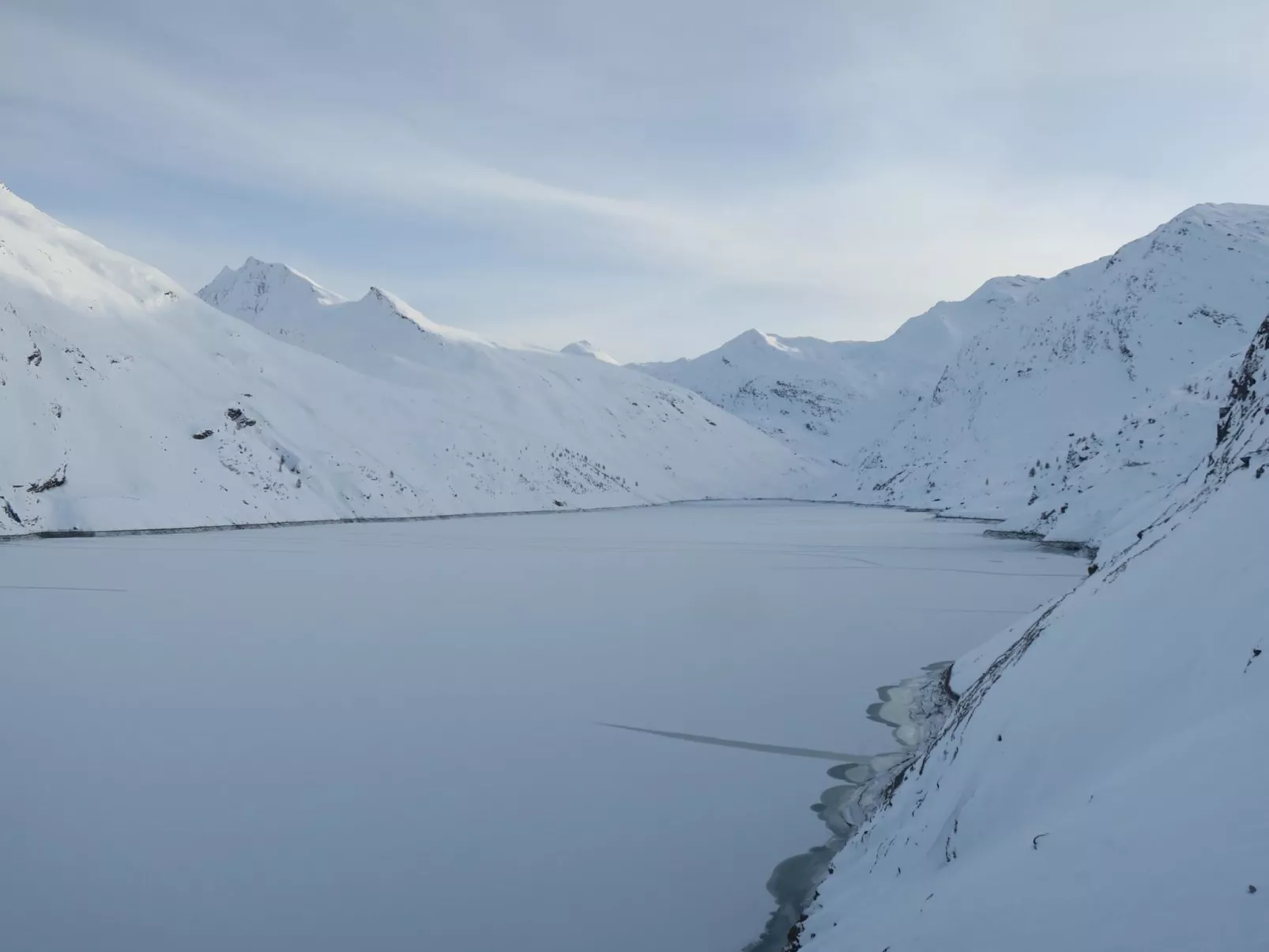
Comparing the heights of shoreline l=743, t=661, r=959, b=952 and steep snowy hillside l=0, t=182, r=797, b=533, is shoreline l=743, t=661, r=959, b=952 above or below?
below

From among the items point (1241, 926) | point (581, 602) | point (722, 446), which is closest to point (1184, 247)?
point (722, 446)

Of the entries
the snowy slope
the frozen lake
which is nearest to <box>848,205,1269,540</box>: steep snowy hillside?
the frozen lake

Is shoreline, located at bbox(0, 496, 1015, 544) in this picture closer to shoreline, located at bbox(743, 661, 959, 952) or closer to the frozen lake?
A: the frozen lake

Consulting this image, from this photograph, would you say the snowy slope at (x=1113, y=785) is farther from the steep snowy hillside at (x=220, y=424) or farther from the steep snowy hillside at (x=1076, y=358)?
the steep snowy hillside at (x=1076, y=358)

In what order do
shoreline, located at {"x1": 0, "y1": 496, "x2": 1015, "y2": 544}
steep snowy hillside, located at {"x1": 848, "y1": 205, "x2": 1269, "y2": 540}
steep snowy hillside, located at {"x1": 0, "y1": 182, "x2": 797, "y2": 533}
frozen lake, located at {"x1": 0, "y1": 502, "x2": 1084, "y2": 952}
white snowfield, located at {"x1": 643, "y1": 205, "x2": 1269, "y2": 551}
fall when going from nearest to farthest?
frozen lake, located at {"x1": 0, "y1": 502, "x2": 1084, "y2": 952}
shoreline, located at {"x1": 0, "y1": 496, "x2": 1015, "y2": 544}
steep snowy hillside, located at {"x1": 0, "y1": 182, "x2": 797, "y2": 533}
white snowfield, located at {"x1": 643, "y1": 205, "x2": 1269, "y2": 551}
steep snowy hillside, located at {"x1": 848, "y1": 205, "x2": 1269, "y2": 540}

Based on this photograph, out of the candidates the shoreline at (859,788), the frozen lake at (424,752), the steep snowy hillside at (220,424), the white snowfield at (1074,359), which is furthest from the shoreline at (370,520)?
the shoreline at (859,788)

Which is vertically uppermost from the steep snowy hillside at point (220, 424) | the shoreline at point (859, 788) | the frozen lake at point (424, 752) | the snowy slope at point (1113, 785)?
the steep snowy hillside at point (220, 424)
